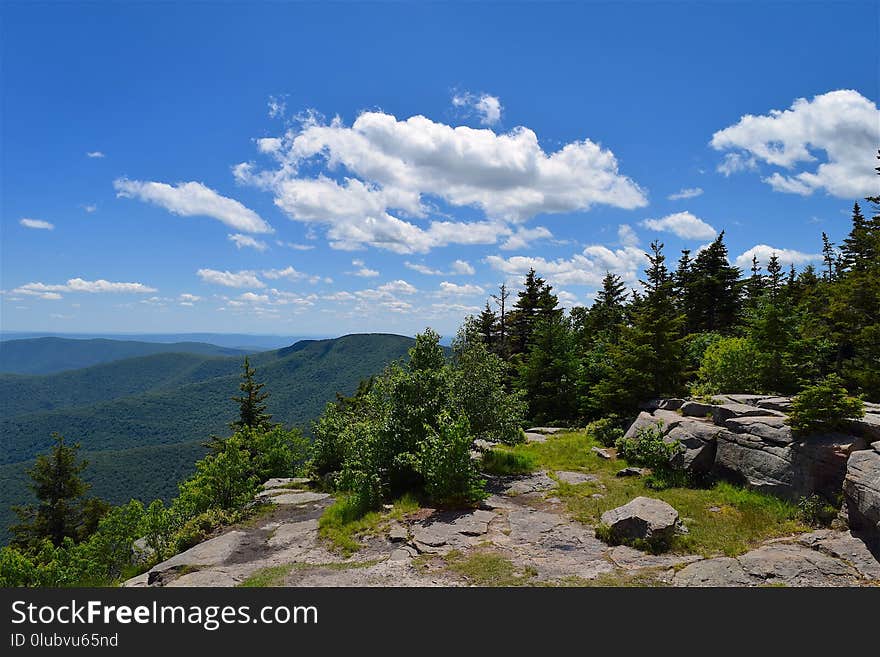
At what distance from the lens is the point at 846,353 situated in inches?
995

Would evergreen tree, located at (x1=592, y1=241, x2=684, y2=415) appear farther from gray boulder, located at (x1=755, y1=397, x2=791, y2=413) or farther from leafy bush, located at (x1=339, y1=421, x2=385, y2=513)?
leafy bush, located at (x1=339, y1=421, x2=385, y2=513)

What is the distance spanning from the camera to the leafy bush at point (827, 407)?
1225cm

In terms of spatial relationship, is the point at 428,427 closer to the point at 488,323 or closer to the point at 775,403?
the point at 775,403

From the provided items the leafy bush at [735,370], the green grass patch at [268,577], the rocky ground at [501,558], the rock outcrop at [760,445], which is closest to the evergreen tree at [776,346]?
the leafy bush at [735,370]

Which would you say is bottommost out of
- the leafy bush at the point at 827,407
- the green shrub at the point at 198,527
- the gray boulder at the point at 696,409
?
the green shrub at the point at 198,527

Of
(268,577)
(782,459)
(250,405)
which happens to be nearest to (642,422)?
(782,459)

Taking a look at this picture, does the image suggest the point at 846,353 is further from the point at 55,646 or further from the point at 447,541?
the point at 55,646

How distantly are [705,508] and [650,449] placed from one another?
395 centimetres

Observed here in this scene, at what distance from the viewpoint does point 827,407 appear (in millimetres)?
12328

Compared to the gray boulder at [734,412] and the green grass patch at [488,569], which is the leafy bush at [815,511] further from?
the green grass patch at [488,569]

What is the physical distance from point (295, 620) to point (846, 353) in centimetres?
3222

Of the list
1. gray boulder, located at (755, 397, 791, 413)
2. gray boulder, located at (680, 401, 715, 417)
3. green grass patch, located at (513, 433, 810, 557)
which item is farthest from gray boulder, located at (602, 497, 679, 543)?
gray boulder, located at (680, 401, 715, 417)

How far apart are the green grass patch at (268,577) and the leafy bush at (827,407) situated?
15.1 m

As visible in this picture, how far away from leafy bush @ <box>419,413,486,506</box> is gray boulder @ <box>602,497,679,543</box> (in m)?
4.21
